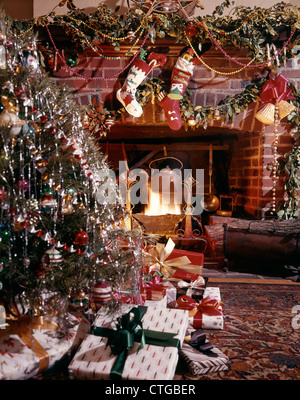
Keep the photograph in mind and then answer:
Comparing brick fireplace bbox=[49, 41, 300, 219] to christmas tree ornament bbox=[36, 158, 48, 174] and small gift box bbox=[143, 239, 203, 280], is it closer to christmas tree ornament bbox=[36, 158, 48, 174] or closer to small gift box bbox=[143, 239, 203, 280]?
small gift box bbox=[143, 239, 203, 280]

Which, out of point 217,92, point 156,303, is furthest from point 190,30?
point 156,303

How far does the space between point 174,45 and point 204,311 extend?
6.07 feet

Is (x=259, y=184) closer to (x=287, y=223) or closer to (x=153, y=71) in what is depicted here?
(x=287, y=223)

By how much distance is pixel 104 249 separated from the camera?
1360mm

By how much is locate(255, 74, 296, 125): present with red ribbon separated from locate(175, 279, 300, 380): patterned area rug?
3.90 ft

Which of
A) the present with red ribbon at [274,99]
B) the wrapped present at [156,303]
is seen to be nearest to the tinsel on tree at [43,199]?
the wrapped present at [156,303]

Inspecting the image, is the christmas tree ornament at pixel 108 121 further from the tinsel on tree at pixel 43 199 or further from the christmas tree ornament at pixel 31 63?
the christmas tree ornament at pixel 31 63

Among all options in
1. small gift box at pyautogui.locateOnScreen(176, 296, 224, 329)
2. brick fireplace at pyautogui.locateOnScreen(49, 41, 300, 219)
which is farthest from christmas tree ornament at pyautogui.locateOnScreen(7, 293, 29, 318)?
brick fireplace at pyautogui.locateOnScreen(49, 41, 300, 219)

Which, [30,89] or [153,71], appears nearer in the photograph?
[30,89]

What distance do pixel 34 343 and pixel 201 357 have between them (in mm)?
609

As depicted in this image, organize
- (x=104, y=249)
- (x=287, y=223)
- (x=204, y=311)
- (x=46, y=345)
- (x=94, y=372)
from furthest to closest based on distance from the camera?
(x=287, y=223) < (x=204, y=311) < (x=104, y=249) < (x=46, y=345) < (x=94, y=372)

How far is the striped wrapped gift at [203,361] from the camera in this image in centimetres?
112

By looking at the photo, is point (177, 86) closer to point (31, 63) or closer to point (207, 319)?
point (31, 63)
